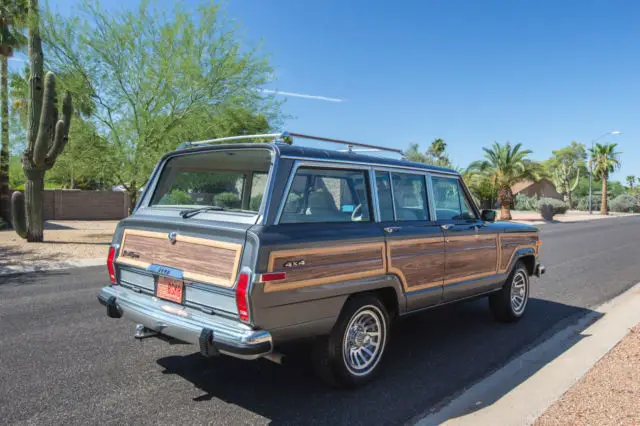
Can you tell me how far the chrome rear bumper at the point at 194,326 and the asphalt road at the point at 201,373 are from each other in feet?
1.97

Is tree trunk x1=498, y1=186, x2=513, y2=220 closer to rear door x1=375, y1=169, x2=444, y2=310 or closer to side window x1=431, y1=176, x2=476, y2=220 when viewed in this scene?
side window x1=431, y1=176, x2=476, y2=220

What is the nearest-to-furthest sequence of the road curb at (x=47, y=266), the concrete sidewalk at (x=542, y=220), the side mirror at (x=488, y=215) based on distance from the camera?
the side mirror at (x=488, y=215), the road curb at (x=47, y=266), the concrete sidewalk at (x=542, y=220)

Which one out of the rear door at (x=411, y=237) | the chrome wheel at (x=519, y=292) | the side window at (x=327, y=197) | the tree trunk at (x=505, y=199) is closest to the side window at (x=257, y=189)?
the side window at (x=327, y=197)

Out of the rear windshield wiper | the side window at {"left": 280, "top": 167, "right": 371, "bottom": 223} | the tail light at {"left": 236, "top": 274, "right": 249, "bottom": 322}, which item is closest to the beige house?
the side window at {"left": 280, "top": 167, "right": 371, "bottom": 223}

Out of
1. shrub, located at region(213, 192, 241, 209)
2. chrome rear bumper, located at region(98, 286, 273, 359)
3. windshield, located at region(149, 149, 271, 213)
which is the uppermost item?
windshield, located at region(149, 149, 271, 213)

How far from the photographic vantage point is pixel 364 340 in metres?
4.18

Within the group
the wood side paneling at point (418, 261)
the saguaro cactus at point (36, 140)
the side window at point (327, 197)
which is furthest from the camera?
the saguaro cactus at point (36, 140)

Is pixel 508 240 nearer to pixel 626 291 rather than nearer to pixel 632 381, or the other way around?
pixel 632 381

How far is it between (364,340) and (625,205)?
248 ft

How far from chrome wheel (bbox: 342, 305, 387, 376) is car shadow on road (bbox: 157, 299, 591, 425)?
21 cm

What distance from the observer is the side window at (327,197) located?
3830 millimetres

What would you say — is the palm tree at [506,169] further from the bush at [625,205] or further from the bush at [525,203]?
the bush at [625,205]

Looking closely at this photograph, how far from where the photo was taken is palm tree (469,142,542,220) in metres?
36.5

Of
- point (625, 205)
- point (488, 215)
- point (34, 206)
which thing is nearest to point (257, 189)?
point (488, 215)
